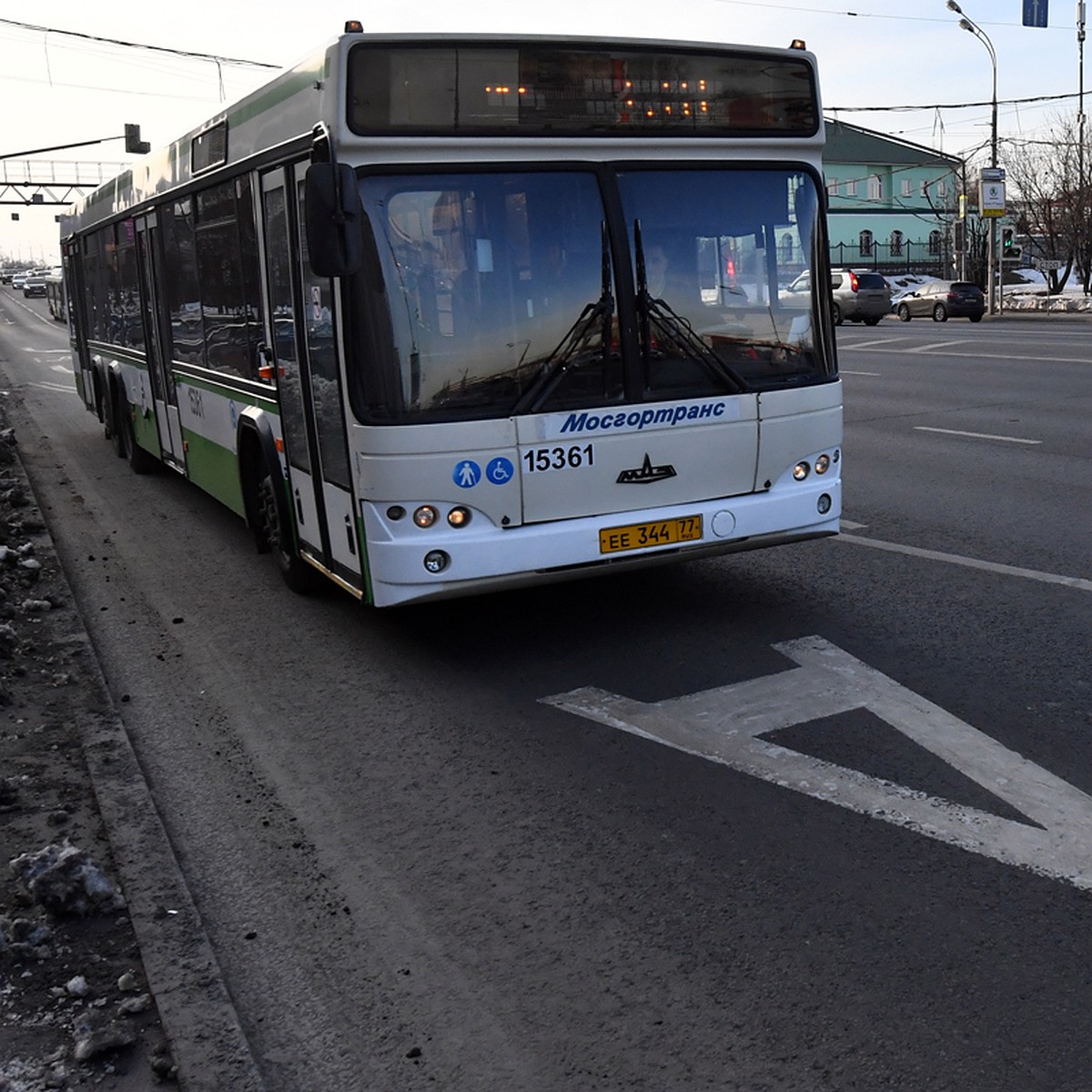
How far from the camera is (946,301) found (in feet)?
143

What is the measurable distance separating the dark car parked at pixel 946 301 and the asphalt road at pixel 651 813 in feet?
118

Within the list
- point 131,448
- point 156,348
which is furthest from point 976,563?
point 131,448

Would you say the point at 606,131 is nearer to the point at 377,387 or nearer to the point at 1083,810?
the point at 377,387

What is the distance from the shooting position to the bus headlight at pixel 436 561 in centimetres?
638

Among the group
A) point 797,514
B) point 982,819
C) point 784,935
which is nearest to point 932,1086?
point 784,935

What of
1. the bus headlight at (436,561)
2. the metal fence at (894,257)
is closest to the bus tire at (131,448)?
the bus headlight at (436,561)

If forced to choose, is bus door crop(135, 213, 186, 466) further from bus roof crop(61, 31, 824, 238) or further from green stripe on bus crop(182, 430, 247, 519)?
bus roof crop(61, 31, 824, 238)

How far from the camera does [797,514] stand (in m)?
7.19

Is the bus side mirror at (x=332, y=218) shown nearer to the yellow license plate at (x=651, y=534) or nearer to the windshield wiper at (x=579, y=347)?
the windshield wiper at (x=579, y=347)

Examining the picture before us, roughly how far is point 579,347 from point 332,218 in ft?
4.39

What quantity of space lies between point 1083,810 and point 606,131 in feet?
12.3

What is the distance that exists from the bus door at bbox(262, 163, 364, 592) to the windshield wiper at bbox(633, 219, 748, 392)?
1464 millimetres

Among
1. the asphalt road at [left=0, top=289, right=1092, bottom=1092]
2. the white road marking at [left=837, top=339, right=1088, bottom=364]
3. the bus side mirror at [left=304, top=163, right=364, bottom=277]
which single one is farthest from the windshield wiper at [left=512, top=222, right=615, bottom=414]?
the white road marking at [left=837, top=339, right=1088, bottom=364]

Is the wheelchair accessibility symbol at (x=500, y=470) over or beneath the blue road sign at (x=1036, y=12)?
beneath
